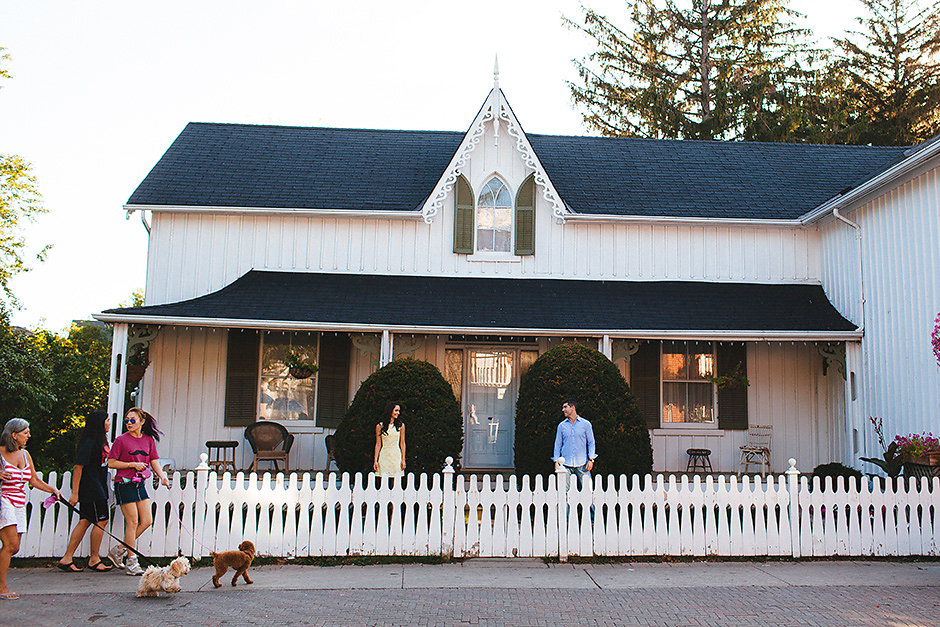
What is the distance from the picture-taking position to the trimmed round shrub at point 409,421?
10586mm

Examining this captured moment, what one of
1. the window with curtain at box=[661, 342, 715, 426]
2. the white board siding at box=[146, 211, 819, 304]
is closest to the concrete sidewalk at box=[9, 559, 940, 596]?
the window with curtain at box=[661, 342, 715, 426]

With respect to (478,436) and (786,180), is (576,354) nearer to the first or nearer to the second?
(478,436)

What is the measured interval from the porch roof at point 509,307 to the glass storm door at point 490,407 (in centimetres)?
126

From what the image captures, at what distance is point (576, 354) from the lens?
11.3 meters

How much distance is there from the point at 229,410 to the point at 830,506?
9.85 meters

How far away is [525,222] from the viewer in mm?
14719

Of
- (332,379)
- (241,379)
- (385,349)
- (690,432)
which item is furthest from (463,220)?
(690,432)

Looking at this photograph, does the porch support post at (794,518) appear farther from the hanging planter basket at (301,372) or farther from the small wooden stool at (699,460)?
the hanging planter basket at (301,372)

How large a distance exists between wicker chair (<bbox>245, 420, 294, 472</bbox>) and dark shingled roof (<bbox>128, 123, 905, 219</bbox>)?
426 centimetres

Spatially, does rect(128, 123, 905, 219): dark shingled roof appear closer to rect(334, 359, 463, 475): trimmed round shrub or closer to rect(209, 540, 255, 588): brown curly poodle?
rect(334, 359, 463, 475): trimmed round shrub

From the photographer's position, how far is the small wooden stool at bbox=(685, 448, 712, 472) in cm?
1361

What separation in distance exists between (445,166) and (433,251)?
2.73 metres

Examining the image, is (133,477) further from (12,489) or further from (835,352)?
(835,352)

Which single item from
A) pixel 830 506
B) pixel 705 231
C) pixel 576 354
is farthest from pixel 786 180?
pixel 830 506
